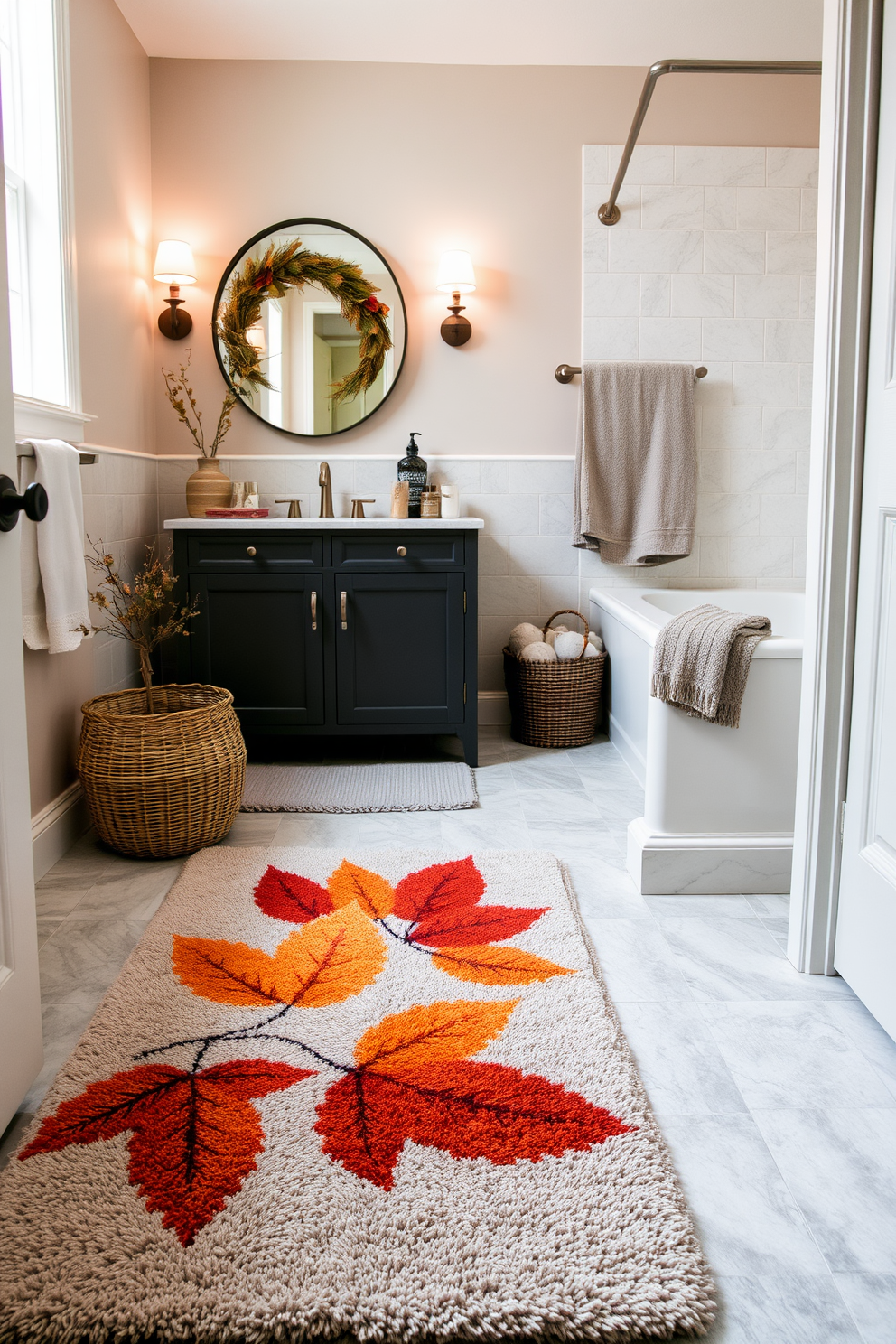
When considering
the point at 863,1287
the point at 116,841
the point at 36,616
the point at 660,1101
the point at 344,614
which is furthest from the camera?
the point at 344,614

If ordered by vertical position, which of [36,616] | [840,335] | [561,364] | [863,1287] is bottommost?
[863,1287]

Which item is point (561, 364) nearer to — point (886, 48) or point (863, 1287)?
point (886, 48)

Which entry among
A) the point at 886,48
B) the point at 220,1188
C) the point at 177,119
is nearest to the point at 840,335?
the point at 886,48

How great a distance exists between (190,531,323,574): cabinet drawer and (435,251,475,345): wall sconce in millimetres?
999

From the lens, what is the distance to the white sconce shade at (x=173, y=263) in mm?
3490

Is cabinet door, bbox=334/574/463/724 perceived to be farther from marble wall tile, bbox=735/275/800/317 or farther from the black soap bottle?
marble wall tile, bbox=735/275/800/317

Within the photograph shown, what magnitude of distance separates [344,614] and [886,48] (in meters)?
2.13

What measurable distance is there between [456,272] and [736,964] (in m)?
2.62

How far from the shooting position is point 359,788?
123 inches

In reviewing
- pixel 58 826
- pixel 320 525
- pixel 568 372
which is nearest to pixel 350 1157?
pixel 58 826

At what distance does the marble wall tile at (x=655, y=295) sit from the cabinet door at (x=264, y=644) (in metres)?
1.60

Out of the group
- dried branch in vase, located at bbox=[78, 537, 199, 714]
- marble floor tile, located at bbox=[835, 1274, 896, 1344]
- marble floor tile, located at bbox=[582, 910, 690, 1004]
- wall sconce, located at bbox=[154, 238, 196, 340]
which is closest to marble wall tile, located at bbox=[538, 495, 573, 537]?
dried branch in vase, located at bbox=[78, 537, 199, 714]

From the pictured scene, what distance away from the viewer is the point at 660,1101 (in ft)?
4.93

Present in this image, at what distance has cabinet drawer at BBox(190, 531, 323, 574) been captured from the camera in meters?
3.27
